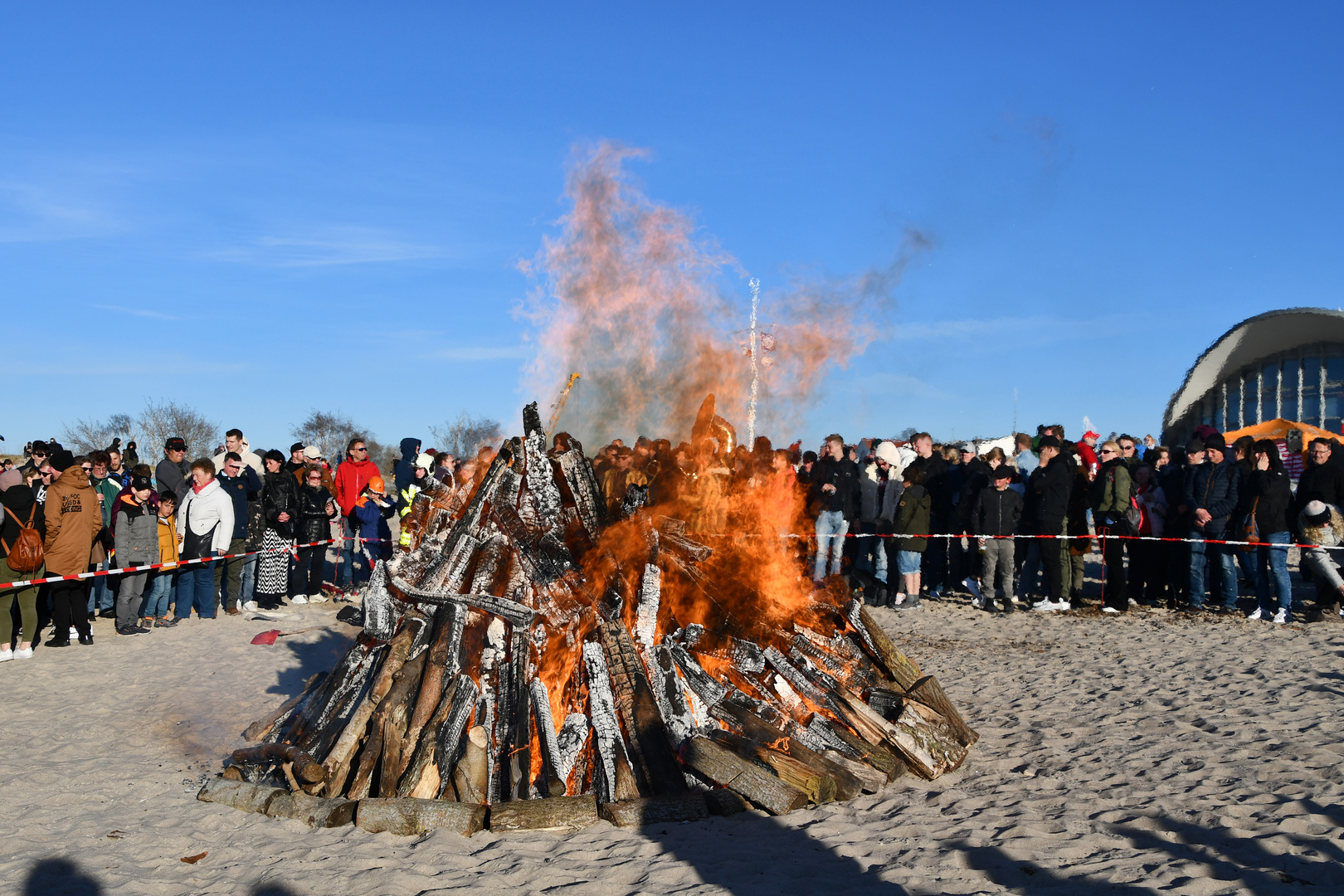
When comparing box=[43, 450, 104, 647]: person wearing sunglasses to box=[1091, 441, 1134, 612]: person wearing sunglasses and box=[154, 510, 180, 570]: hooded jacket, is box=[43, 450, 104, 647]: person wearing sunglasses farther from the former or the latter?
box=[1091, 441, 1134, 612]: person wearing sunglasses

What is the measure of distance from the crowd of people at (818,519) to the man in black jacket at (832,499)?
0.10 feet

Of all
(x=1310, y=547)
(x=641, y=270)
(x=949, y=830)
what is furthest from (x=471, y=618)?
(x=1310, y=547)

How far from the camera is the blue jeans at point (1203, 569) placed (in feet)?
38.2

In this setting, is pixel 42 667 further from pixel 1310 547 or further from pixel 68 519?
pixel 1310 547

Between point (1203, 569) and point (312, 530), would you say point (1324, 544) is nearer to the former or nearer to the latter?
point (1203, 569)

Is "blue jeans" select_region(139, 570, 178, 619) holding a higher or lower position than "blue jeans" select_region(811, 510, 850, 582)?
lower

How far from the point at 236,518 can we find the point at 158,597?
4.60ft

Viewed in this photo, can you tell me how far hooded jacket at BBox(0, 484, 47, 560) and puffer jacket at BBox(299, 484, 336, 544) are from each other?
3.73 m

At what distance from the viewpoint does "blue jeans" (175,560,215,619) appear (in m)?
11.7

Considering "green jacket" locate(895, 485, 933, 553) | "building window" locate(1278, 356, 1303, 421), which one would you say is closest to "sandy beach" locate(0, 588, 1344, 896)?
"green jacket" locate(895, 485, 933, 553)

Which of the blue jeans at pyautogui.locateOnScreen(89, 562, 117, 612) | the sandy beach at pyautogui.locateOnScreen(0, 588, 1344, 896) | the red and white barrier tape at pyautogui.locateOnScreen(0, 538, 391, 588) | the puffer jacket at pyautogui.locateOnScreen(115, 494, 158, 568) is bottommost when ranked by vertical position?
the sandy beach at pyautogui.locateOnScreen(0, 588, 1344, 896)

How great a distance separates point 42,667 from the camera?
9.24m

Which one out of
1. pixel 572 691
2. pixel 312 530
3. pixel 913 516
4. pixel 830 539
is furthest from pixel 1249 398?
pixel 572 691

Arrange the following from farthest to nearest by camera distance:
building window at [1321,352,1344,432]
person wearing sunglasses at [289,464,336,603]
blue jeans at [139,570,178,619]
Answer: building window at [1321,352,1344,432]
person wearing sunglasses at [289,464,336,603]
blue jeans at [139,570,178,619]
